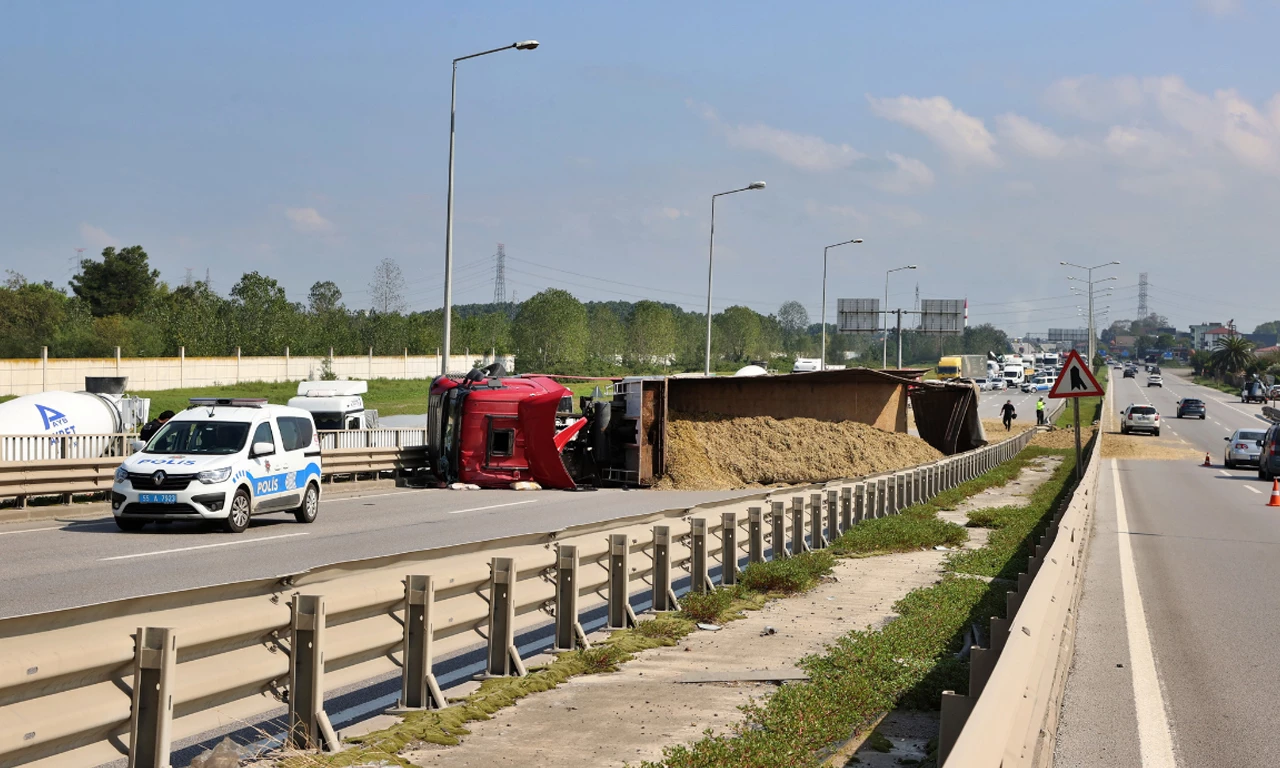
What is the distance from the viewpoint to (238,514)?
1952 centimetres

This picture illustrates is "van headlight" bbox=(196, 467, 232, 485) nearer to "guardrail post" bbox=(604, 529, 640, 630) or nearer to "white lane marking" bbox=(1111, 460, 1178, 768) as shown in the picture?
"guardrail post" bbox=(604, 529, 640, 630)

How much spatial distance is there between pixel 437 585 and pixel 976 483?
27362 mm

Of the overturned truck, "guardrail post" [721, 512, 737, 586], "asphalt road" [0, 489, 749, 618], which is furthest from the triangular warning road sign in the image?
"guardrail post" [721, 512, 737, 586]

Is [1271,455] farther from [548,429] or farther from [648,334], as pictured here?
[648,334]

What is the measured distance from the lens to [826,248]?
73188 mm

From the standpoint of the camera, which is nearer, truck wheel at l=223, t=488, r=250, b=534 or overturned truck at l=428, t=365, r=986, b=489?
truck wheel at l=223, t=488, r=250, b=534

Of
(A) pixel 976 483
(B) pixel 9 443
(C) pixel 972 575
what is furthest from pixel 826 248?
(C) pixel 972 575

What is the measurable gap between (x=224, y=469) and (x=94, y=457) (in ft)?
23.9

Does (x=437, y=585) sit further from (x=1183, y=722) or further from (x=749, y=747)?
(x=1183, y=722)

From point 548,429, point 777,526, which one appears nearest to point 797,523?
point 777,526

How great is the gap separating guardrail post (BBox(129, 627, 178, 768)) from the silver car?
4696 cm

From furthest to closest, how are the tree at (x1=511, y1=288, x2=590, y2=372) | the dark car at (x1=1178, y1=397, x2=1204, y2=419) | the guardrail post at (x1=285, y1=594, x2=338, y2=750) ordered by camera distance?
1. the tree at (x1=511, y1=288, x2=590, y2=372)
2. the dark car at (x1=1178, y1=397, x2=1204, y2=419)
3. the guardrail post at (x1=285, y1=594, x2=338, y2=750)

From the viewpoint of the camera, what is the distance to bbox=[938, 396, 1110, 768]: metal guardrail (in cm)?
462

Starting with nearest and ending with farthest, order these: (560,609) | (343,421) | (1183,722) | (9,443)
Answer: (1183,722) → (560,609) → (9,443) → (343,421)
